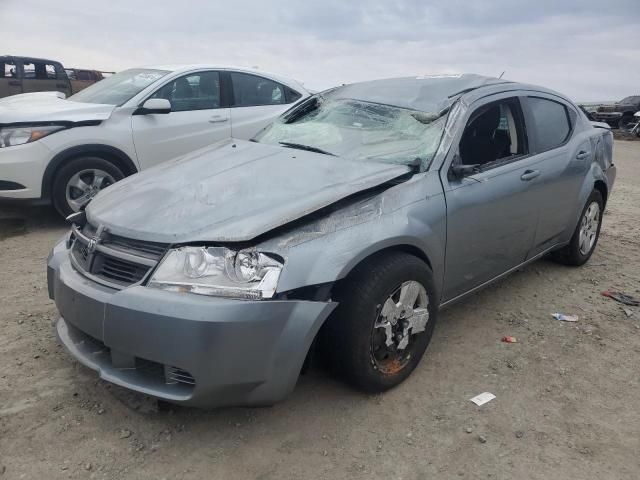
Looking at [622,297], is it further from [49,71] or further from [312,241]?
[49,71]

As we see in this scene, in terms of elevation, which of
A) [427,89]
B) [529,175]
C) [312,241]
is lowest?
[312,241]

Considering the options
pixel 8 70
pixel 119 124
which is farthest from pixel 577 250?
pixel 8 70

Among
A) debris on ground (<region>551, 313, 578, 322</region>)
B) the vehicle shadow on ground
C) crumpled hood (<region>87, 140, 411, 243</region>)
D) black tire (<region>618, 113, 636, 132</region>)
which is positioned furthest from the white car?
black tire (<region>618, 113, 636, 132</region>)

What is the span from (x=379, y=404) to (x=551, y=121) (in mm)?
2702

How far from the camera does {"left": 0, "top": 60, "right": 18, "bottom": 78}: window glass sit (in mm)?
12711

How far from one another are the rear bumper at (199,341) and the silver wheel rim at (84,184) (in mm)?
3502

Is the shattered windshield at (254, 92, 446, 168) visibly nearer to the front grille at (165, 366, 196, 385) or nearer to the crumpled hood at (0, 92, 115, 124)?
the front grille at (165, 366, 196, 385)

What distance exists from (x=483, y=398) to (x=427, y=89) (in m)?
2.02

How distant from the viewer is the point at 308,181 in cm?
279

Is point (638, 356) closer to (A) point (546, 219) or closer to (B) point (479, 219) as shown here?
(A) point (546, 219)

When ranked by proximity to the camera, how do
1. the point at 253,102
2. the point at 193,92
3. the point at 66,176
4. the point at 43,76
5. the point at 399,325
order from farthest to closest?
1. the point at 43,76
2. the point at 253,102
3. the point at 193,92
4. the point at 66,176
5. the point at 399,325

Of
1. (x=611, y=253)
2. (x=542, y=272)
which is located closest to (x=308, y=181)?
(x=542, y=272)

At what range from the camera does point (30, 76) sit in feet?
42.9

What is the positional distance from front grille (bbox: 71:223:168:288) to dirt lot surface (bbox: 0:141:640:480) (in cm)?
68
